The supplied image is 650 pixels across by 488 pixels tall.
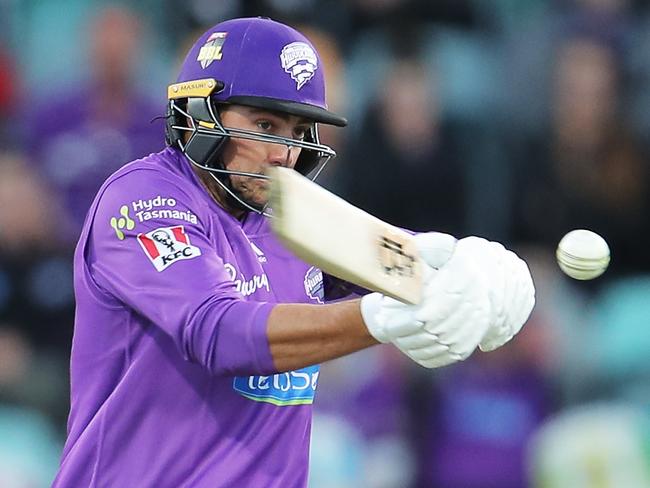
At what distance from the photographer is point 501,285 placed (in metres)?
3.04

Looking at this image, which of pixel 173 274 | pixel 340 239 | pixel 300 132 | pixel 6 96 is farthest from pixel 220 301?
pixel 6 96

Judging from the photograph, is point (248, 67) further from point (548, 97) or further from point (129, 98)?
point (548, 97)

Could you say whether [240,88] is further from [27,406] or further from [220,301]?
[27,406]

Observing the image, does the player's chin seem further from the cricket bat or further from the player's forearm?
the cricket bat

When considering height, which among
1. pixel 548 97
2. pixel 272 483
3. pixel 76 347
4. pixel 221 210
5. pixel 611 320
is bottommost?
pixel 611 320

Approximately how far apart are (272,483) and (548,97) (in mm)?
5107

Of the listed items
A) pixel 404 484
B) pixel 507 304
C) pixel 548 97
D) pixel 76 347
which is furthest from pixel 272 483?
pixel 548 97

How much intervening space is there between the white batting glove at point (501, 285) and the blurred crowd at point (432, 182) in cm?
396

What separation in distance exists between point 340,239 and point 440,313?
1.01 feet

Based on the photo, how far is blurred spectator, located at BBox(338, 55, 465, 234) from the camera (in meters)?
7.70

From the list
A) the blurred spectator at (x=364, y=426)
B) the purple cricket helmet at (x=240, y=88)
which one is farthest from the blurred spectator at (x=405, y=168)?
the purple cricket helmet at (x=240, y=88)

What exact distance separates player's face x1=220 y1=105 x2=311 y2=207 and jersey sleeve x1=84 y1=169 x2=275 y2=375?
0.18 m

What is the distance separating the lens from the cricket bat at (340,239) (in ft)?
8.80

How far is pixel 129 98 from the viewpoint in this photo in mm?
7777
